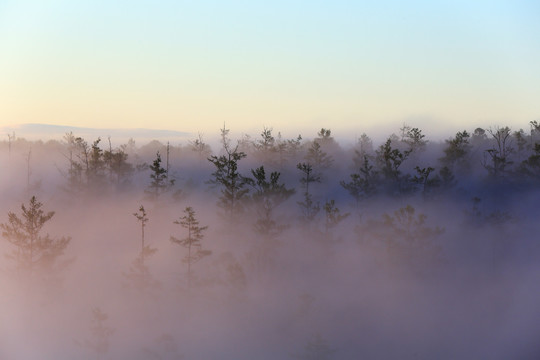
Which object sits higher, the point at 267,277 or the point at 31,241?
the point at 31,241

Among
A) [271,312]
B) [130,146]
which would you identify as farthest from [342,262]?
[130,146]

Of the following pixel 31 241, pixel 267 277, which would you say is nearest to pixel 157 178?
pixel 267 277

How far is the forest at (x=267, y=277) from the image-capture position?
4881cm

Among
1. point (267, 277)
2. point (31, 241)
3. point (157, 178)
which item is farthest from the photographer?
point (157, 178)

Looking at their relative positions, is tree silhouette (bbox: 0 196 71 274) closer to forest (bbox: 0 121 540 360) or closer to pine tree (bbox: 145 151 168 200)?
forest (bbox: 0 121 540 360)

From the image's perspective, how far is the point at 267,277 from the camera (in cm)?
6081

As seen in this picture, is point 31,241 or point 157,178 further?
point 157,178

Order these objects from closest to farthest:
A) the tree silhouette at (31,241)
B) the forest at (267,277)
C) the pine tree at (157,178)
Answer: the tree silhouette at (31,241)
the forest at (267,277)
the pine tree at (157,178)

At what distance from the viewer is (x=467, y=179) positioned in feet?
315

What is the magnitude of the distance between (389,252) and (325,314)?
32.7 ft

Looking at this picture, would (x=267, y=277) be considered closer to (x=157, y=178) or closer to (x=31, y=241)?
(x=157, y=178)

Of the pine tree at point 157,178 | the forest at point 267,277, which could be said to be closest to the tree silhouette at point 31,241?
the forest at point 267,277

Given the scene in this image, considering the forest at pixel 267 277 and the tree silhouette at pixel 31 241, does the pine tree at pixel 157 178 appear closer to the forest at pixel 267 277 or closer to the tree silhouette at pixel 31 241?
the forest at pixel 267 277

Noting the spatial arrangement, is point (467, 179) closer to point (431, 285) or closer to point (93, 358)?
point (431, 285)
